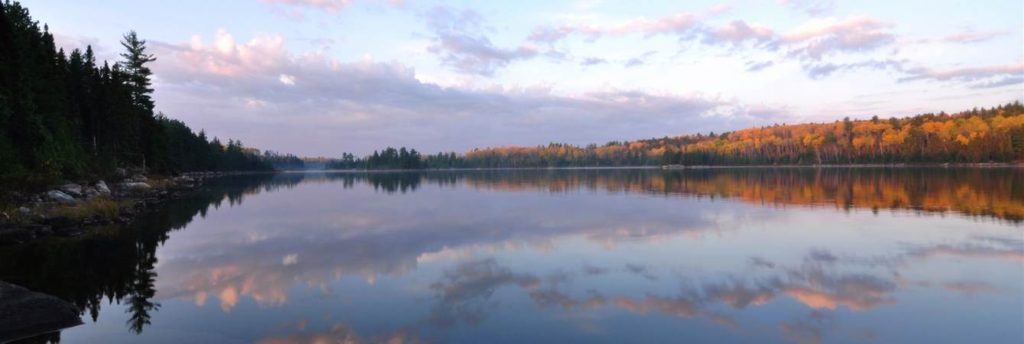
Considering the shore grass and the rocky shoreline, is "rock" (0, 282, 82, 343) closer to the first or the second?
the rocky shoreline

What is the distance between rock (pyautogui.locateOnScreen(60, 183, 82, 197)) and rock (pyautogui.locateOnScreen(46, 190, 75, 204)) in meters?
0.85

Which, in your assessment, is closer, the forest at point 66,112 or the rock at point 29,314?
the rock at point 29,314

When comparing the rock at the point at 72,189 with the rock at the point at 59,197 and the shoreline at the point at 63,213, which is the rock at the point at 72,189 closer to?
the shoreline at the point at 63,213

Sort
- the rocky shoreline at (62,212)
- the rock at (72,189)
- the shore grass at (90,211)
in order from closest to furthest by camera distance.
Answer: the rocky shoreline at (62,212), the shore grass at (90,211), the rock at (72,189)

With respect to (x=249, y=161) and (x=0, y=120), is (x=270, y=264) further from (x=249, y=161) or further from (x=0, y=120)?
(x=249, y=161)

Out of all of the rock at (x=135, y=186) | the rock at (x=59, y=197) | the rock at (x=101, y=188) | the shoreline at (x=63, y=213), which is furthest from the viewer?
the rock at (x=135, y=186)

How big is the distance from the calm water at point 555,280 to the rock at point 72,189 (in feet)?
27.1

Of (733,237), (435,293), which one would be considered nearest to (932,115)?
(733,237)

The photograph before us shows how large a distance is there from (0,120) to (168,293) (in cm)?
2722

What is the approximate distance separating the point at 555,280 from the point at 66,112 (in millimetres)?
47303

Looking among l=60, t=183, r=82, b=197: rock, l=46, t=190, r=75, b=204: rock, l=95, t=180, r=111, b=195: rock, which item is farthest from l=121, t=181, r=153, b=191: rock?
l=46, t=190, r=75, b=204: rock

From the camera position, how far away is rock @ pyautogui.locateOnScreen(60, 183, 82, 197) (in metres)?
33.2

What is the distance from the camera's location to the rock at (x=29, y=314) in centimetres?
1088

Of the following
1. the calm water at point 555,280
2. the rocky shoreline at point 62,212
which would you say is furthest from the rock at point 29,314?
the rocky shoreline at point 62,212
